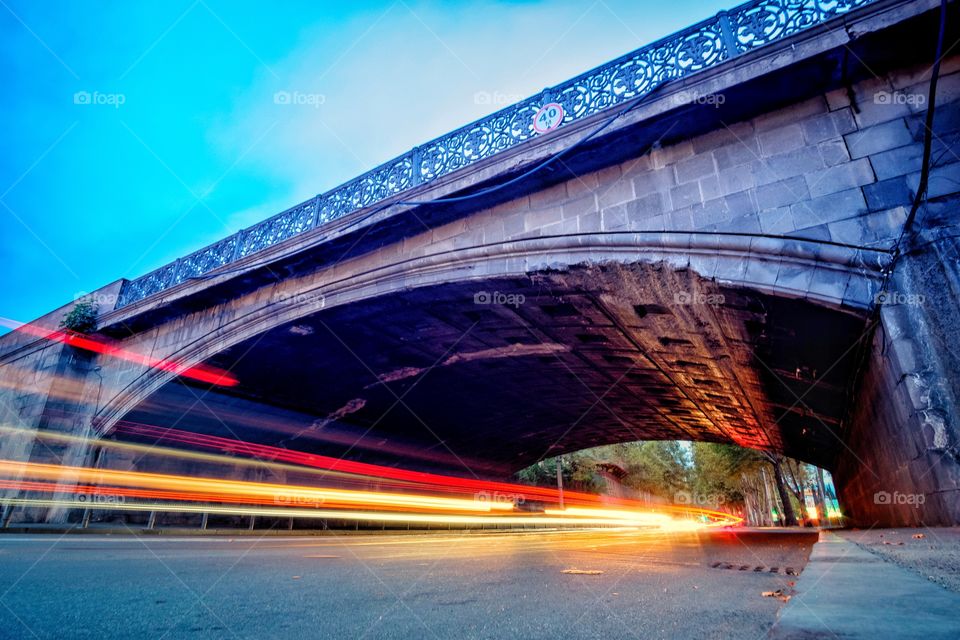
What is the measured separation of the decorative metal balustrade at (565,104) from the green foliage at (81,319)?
16.8 feet

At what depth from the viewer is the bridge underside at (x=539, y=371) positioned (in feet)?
24.1

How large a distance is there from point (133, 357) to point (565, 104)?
13723 mm

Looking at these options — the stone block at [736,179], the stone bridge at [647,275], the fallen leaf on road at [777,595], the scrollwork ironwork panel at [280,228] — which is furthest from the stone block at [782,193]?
the scrollwork ironwork panel at [280,228]

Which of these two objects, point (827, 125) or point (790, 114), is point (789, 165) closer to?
point (827, 125)

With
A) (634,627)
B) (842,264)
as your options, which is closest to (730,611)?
(634,627)

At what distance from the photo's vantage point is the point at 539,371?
13.8 m

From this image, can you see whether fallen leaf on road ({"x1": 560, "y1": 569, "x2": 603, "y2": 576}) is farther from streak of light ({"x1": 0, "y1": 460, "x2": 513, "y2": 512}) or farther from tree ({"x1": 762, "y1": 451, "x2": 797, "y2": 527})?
tree ({"x1": 762, "y1": 451, "x2": 797, "y2": 527})

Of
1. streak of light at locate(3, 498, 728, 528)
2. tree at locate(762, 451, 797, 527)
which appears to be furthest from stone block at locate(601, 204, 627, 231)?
tree at locate(762, 451, 797, 527)

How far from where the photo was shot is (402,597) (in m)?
2.99

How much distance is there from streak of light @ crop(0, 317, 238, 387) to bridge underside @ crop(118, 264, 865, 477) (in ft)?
1.91

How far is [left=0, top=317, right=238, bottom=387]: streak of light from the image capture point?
41.6 ft

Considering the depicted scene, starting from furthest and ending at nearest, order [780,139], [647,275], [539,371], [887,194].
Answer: [539,371]
[647,275]
[780,139]
[887,194]

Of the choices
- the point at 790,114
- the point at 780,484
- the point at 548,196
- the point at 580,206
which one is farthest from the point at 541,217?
the point at 780,484

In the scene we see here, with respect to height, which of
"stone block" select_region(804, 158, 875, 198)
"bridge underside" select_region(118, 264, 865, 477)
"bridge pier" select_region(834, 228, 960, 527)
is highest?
"stone block" select_region(804, 158, 875, 198)
